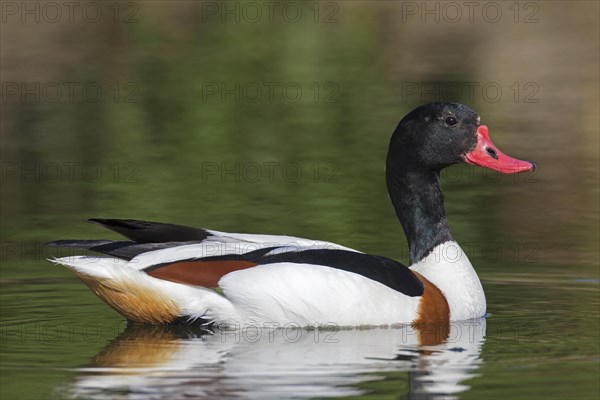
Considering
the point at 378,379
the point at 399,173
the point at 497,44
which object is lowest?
the point at 378,379

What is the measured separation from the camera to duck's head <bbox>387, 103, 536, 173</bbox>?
11102mm

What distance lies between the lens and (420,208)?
1121 cm

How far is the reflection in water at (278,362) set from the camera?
818 centimetres

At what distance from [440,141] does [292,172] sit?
605 centimetres

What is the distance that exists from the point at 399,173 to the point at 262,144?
798 cm

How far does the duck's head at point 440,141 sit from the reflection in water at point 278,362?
4.31 ft

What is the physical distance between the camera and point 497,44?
2731 centimetres

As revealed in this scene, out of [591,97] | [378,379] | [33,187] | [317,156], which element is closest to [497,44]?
[591,97]

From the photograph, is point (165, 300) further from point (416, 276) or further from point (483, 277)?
point (483, 277)

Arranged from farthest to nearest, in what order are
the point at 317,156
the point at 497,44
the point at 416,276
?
the point at 497,44 → the point at 317,156 → the point at 416,276

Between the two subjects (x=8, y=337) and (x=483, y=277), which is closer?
(x=8, y=337)
